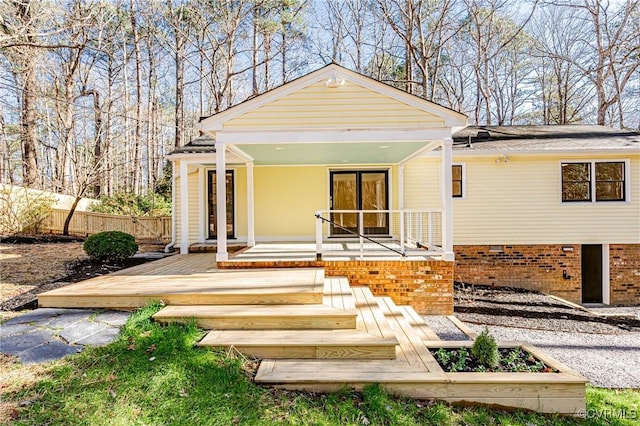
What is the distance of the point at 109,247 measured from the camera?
26.0 feet

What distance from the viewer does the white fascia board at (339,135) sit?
239 inches

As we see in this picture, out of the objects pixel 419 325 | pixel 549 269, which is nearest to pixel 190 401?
pixel 419 325

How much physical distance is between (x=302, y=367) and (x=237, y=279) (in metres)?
2.33

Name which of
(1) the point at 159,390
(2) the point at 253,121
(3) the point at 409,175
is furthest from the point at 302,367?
(3) the point at 409,175

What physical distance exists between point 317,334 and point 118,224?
12622 mm

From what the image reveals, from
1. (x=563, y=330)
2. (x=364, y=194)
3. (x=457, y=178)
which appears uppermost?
(x=457, y=178)

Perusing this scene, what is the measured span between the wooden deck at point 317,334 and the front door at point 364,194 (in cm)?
410

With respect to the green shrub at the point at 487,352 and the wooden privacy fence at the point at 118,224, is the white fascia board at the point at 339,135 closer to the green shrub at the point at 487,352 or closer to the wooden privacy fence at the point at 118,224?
the green shrub at the point at 487,352

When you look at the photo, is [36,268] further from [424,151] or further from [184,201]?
[424,151]

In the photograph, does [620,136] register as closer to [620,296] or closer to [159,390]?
[620,296]

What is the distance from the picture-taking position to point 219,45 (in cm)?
1572

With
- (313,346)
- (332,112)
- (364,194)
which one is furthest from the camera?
(364,194)

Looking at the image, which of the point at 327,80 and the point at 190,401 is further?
the point at 327,80

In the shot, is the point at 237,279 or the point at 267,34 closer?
the point at 237,279
